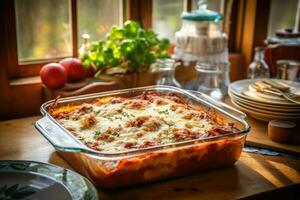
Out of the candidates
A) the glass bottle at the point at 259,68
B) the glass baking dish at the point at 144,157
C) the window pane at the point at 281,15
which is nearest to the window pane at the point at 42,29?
the glass baking dish at the point at 144,157

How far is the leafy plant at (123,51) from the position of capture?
162cm

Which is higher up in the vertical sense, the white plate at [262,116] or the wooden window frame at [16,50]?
the wooden window frame at [16,50]

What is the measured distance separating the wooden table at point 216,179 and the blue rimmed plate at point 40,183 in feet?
0.26

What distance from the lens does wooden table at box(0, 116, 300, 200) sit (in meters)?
1.04

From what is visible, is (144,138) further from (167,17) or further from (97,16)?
(167,17)

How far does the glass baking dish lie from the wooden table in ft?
0.07

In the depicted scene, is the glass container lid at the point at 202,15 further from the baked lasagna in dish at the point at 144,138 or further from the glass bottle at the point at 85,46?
the baked lasagna in dish at the point at 144,138

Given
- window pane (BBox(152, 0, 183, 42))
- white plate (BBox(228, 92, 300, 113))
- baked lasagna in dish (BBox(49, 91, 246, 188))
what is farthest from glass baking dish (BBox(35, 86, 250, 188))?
window pane (BBox(152, 0, 183, 42))

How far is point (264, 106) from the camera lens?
140 cm

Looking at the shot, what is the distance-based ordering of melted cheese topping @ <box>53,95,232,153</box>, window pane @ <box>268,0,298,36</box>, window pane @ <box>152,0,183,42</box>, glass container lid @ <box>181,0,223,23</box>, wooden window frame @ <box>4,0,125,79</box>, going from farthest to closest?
window pane @ <box>268,0,298,36</box> < window pane @ <box>152,0,183,42</box> < glass container lid @ <box>181,0,223,23</box> < wooden window frame @ <box>4,0,125,79</box> < melted cheese topping @ <box>53,95,232,153</box>

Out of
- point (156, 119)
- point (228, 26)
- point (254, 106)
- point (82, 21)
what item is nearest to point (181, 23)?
point (228, 26)

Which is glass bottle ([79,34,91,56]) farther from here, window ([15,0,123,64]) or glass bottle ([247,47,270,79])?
glass bottle ([247,47,270,79])

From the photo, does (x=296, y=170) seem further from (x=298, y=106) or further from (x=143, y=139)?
(x=143, y=139)

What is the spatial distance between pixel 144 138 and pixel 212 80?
0.60 metres
